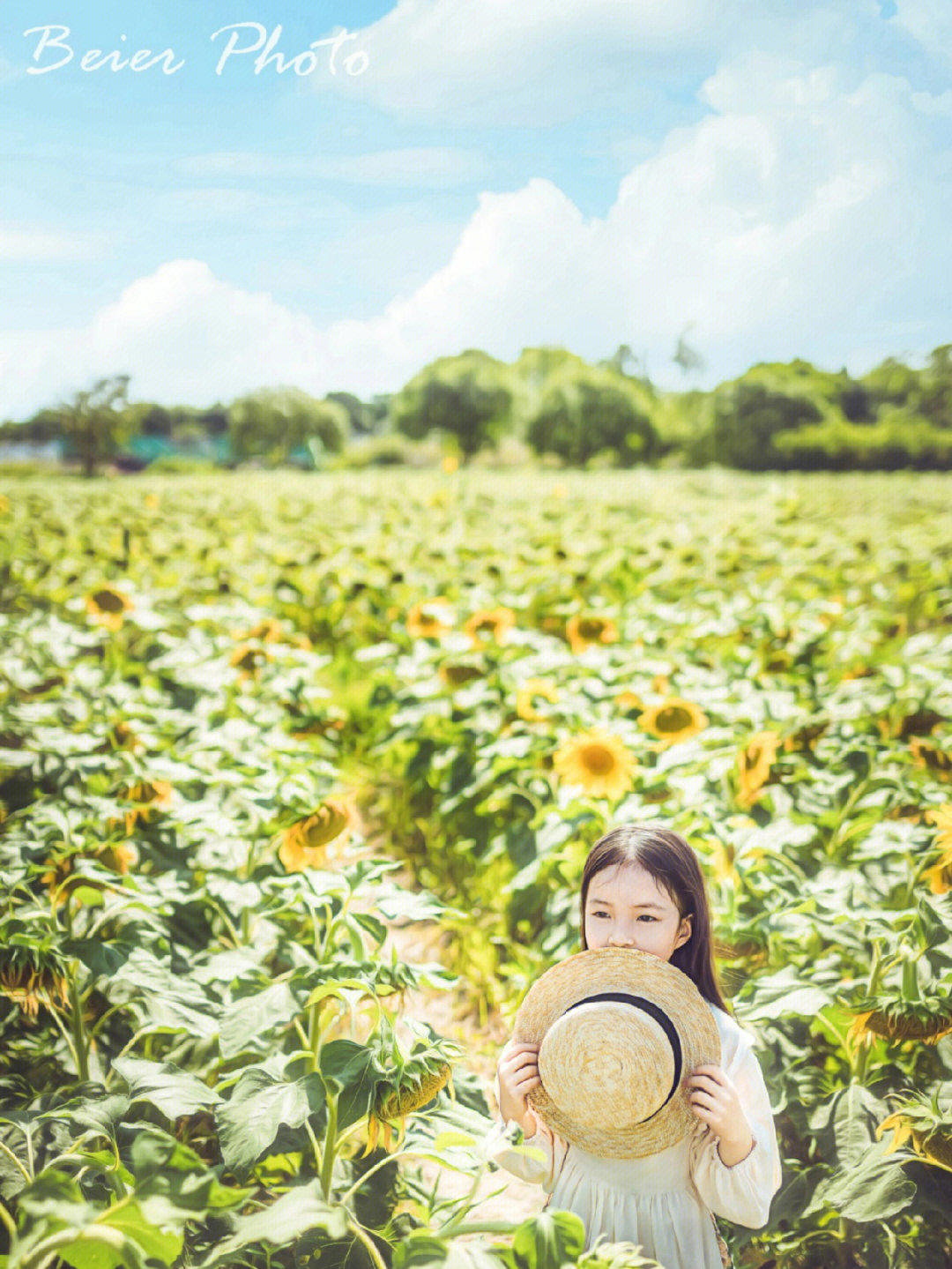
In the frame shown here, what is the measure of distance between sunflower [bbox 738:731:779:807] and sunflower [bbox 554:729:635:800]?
22 centimetres

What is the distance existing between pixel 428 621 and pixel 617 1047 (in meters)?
2.34

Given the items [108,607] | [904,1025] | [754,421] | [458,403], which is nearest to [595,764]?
[904,1025]

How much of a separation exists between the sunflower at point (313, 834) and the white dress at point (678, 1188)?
0.60 metres

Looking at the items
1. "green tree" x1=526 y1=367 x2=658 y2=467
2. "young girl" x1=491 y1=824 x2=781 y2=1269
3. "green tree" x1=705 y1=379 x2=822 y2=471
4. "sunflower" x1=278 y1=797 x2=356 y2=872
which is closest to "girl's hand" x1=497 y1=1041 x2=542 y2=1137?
"young girl" x1=491 y1=824 x2=781 y2=1269

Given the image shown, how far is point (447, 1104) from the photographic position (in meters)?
1.40

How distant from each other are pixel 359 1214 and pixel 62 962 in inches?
20.7

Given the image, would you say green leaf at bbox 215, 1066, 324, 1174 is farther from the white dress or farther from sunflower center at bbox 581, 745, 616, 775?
sunflower center at bbox 581, 745, 616, 775

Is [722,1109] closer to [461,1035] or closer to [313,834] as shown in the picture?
[313,834]

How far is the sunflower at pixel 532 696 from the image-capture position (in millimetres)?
2570

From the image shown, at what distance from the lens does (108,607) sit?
10.7 ft

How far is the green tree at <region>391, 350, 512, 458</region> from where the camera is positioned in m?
9.59

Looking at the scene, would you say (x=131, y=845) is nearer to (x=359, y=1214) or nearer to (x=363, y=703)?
(x=359, y=1214)

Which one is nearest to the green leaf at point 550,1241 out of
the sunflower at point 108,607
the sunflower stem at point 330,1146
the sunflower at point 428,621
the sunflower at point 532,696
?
the sunflower stem at point 330,1146

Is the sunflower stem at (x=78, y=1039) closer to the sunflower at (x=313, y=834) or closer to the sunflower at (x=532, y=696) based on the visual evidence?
the sunflower at (x=313, y=834)
